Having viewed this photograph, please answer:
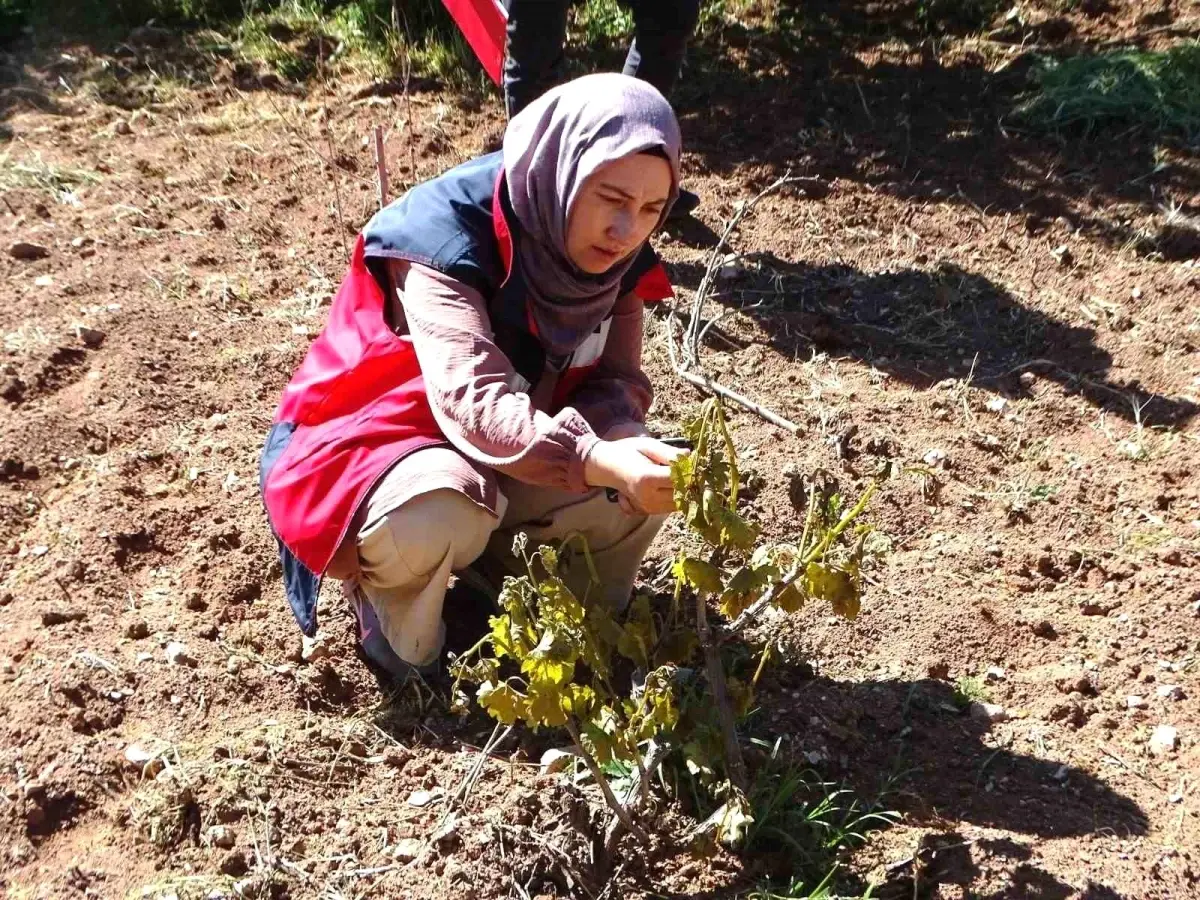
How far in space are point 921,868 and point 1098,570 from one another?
102 cm

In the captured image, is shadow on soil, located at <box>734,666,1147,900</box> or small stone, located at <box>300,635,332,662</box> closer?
shadow on soil, located at <box>734,666,1147,900</box>

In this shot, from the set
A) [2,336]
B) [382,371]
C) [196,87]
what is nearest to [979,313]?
[382,371]

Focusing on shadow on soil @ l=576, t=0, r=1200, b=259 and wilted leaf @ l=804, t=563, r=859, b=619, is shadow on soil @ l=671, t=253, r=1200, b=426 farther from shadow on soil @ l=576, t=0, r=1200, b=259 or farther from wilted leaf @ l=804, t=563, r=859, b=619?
wilted leaf @ l=804, t=563, r=859, b=619

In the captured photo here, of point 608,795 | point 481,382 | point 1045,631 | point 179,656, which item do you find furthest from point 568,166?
point 1045,631

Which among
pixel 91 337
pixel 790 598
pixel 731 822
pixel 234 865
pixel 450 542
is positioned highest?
pixel 790 598

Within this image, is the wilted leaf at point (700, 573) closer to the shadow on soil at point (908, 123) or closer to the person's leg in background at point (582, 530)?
the person's leg in background at point (582, 530)

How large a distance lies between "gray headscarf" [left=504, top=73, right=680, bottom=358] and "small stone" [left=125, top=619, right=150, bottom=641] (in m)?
0.97

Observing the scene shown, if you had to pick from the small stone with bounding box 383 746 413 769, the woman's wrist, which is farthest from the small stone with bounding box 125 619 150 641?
the woman's wrist

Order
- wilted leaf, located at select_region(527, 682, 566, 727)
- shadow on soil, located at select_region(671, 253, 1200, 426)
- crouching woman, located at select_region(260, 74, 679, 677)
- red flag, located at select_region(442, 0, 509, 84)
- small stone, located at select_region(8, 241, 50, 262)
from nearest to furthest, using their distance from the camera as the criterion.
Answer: wilted leaf, located at select_region(527, 682, 566, 727), crouching woman, located at select_region(260, 74, 679, 677), shadow on soil, located at select_region(671, 253, 1200, 426), small stone, located at select_region(8, 241, 50, 262), red flag, located at select_region(442, 0, 509, 84)

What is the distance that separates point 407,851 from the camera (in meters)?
2.05

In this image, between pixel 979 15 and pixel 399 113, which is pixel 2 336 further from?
pixel 979 15

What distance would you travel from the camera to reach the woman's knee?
2.14 metres

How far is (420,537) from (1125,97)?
10.8 feet

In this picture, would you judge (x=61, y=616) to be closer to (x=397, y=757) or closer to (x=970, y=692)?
(x=397, y=757)
